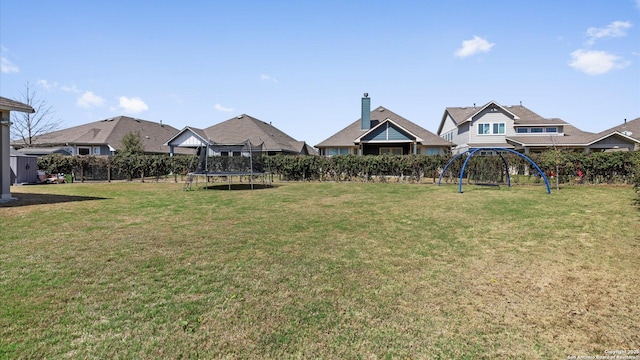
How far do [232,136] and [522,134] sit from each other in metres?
28.6

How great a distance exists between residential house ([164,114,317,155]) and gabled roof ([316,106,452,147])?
4.47 m

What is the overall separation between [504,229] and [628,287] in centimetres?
287

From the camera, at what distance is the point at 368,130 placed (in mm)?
29359

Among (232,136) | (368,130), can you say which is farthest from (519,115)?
(232,136)

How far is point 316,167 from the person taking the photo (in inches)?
784

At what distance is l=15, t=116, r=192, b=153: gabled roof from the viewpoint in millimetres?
31831

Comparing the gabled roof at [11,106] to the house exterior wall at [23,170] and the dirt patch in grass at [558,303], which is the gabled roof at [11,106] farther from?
the dirt patch in grass at [558,303]

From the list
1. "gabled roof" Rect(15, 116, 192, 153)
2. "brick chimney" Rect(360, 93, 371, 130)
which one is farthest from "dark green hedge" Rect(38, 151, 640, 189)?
"brick chimney" Rect(360, 93, 371, 130)

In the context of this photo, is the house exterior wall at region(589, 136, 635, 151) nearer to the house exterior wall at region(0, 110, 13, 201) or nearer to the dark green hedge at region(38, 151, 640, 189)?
the dark green hedge at region(38, 151, 640, 189)

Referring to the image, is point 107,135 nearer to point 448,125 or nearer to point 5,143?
point 5,143

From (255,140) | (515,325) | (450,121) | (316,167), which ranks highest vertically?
(450,121)

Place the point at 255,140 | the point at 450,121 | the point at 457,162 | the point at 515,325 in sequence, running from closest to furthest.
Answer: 1. the point at 515,325
2. the point at 457,162
3. the point at 255,140
4. the point at 450,121

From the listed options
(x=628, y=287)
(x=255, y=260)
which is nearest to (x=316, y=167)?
(x=255, y=260)

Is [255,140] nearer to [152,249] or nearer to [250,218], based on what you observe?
[250,218]
